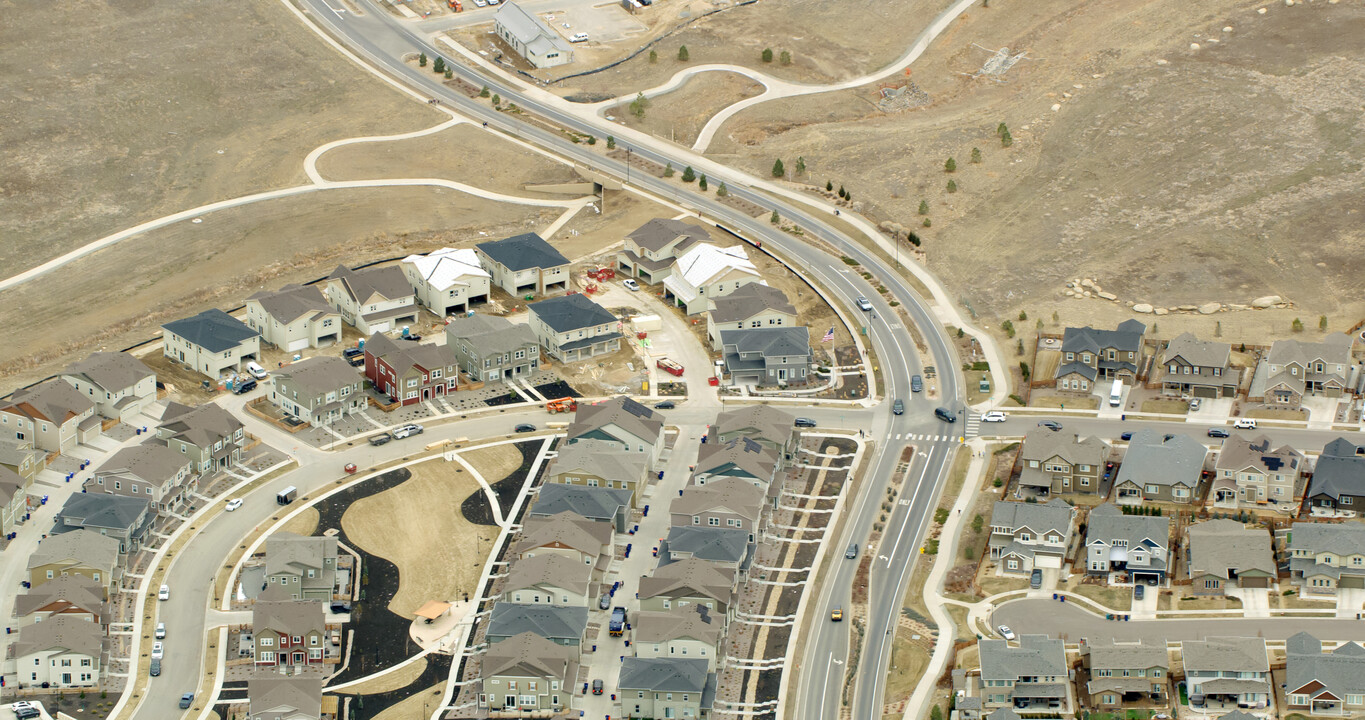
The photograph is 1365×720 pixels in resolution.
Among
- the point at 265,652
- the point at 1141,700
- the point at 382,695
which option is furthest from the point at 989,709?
the point at 265,652

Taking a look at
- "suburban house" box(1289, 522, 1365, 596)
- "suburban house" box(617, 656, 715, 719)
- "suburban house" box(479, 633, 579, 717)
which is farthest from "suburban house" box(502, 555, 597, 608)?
"suburban house" box(1289, 522, 1365, 596)

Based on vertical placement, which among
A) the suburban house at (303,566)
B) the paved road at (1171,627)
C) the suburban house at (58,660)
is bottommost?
the suburban house at (58,660)

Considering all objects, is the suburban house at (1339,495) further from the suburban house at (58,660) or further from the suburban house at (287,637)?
the suburban house at (58,660)

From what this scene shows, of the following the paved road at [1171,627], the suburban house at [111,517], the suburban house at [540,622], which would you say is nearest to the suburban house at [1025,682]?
the paved road at [1171,627]

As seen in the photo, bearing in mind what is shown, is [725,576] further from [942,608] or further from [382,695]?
[382,695]

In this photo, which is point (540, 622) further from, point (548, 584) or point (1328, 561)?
point (1328, 561)

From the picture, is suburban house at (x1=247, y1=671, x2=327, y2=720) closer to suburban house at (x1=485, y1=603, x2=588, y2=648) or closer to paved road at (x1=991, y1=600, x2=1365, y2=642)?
suburban house at (x1=485, y1=603, x2=588, y2=648)
